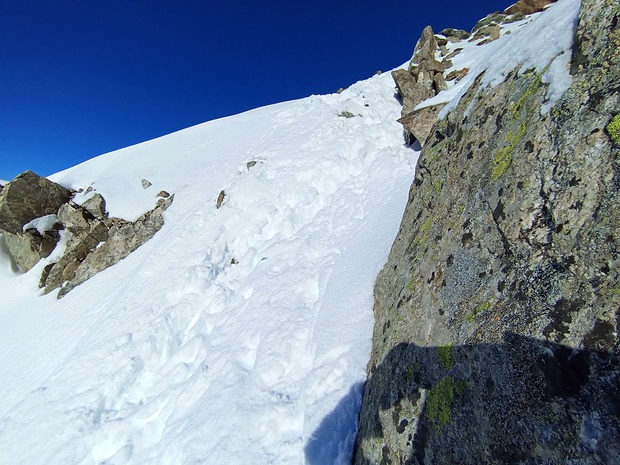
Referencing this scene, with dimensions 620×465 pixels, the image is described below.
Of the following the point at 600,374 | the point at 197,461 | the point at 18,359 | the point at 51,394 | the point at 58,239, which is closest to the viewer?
the point at 600,374

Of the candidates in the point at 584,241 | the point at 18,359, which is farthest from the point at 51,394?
the point at 584,241

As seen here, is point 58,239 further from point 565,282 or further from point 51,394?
point 565,282

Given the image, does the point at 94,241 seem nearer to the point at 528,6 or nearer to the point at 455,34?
the point at 455,34

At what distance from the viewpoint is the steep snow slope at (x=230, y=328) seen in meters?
5.20

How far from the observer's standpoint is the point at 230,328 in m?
7.39

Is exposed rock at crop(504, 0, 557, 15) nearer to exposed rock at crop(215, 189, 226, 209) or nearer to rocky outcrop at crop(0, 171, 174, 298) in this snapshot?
exposed rock at crop(215, 189, 226, 209)

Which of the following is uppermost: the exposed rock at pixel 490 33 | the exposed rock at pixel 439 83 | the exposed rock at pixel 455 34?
the exposed rock at pixel 455 34

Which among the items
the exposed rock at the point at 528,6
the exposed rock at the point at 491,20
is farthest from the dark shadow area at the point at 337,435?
the exposed rock at the point at 528,6

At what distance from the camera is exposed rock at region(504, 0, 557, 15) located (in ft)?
99.2

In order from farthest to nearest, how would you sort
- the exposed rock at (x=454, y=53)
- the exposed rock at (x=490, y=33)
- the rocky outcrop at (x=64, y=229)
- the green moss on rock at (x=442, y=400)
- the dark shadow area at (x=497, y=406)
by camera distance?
the exposed rock at (x=490, y=33) < the exposed rock at (x=454, y=53) < the rocky outcrop at (x=64, y=229) < the green moss on rock at (x=442, y=400) < the dark shadow area at (x=497, y=406)

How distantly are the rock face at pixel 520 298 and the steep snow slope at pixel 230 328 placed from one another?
1.55 meters

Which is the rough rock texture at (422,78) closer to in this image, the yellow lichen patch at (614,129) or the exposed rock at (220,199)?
the exposed rock at (220,199)

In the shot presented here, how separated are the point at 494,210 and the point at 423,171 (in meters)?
2.43

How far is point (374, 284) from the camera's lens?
20.8 feet
